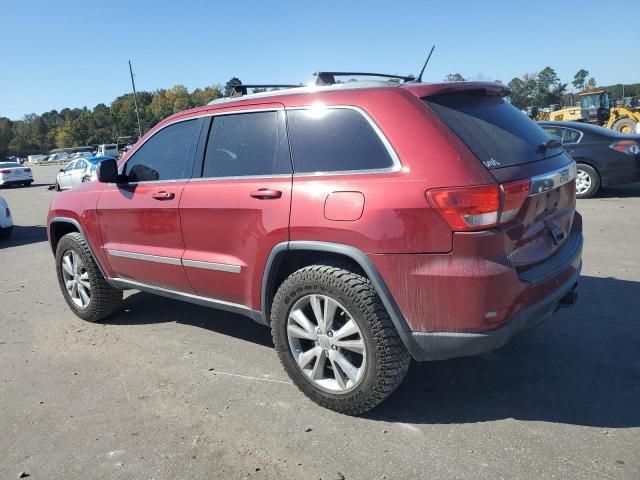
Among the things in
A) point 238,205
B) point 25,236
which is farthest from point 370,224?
point 25,236

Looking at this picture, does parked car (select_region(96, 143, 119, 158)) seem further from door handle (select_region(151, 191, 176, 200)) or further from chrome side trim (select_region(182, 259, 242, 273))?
chrome side trim (select_region(182, 259, 242, 273))

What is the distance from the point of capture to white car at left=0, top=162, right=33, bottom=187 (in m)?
28.6

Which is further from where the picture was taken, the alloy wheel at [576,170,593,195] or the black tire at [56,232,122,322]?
the alloy wheel at [576,170,593,195]

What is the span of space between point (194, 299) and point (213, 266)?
46cm

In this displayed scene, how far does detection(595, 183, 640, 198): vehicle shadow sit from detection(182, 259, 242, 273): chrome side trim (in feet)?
29.2

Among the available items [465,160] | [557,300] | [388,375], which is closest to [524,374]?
[557,300]

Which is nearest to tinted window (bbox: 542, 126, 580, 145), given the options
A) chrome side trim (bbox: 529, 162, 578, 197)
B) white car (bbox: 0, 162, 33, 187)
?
chrome side trim (bbox: 529, 162, 578, 197)

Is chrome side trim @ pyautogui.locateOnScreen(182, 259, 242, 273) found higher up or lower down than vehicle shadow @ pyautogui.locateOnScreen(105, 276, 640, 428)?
higher up

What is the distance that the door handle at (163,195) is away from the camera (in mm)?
3855

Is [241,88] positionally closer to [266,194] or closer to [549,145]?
[266,194]

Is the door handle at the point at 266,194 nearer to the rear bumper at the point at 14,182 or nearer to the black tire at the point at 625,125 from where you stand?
the black tire at the point at 625,125

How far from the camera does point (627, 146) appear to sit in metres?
9.35

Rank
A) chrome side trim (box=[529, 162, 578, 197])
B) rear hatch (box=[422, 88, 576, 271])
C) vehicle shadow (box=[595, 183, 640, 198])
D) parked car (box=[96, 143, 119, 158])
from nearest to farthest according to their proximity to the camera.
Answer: rear hatch (box=[422, 88, 576, 271]) → chrome side trim (box=[529, 162, 578, 197]) → vehicle shadow (box=[595, 183, 640, 198]) → parked car (box=[96, 143, 119, 158])

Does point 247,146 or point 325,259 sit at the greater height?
point 247,146
